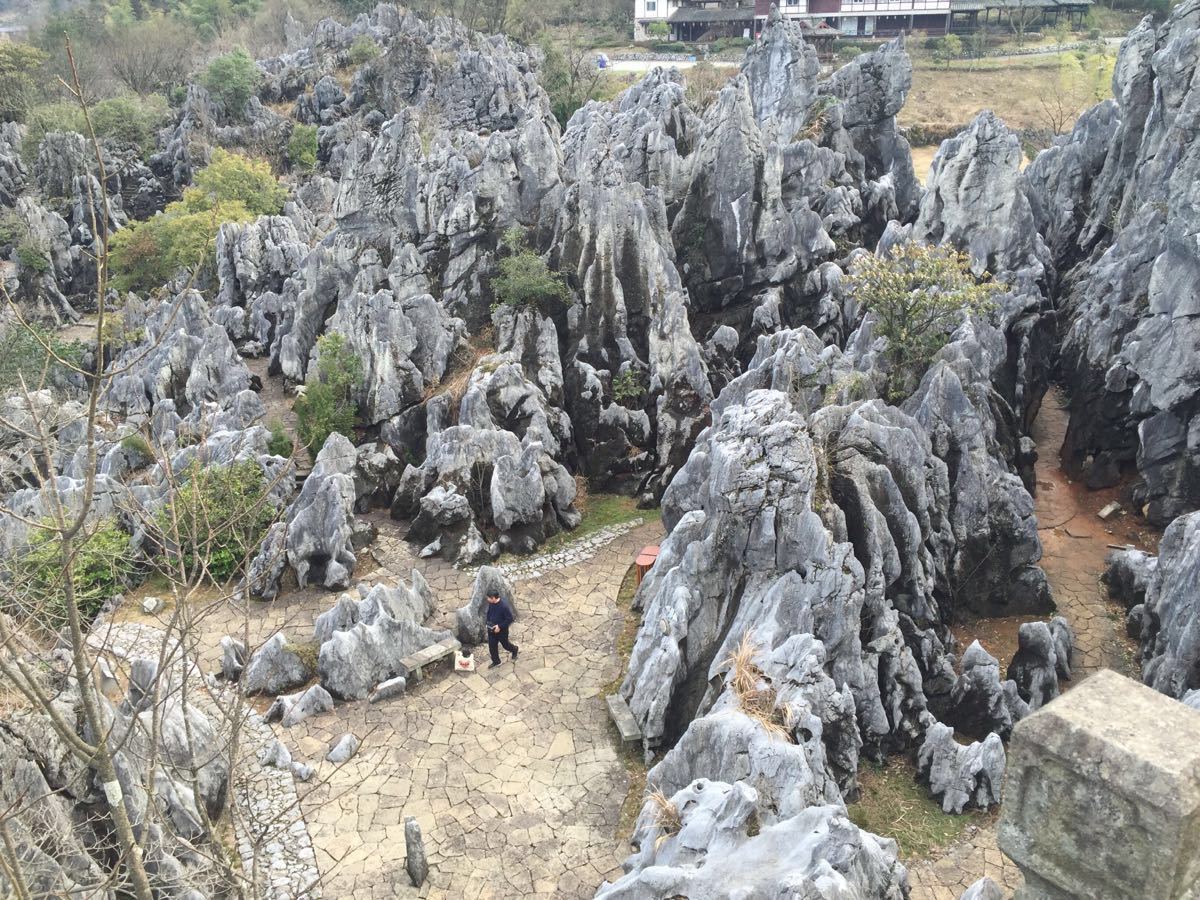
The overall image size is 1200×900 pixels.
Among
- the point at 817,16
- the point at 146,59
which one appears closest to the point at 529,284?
the point at 817,16

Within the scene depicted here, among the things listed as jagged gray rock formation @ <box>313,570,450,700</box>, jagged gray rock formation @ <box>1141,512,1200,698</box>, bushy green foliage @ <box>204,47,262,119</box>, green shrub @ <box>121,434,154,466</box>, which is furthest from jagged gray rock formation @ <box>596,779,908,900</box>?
bushy green foliage @ <box>204,47,262,119</box>

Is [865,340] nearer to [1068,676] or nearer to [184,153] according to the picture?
[1068,676]

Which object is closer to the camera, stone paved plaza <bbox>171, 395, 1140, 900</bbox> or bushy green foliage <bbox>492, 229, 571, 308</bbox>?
stone paved plaza <bbox>171, 395, 1140, 900</bbox>

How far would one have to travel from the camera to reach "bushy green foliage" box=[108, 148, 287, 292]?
37.8 meters

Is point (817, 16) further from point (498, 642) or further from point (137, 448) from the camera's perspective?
point (498, 642)

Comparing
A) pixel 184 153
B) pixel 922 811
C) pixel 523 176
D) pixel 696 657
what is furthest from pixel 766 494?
pixel 184 153

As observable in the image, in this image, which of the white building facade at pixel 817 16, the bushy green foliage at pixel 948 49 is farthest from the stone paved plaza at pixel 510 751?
the white building facade at pixel 817 16

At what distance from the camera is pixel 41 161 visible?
55.4 m

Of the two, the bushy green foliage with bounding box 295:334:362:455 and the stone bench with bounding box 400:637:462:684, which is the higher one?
the bushy green foliage with bounding box 295:334:362:455

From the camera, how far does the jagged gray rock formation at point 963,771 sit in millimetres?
13523

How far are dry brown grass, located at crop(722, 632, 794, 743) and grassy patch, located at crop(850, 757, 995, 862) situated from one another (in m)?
2.31

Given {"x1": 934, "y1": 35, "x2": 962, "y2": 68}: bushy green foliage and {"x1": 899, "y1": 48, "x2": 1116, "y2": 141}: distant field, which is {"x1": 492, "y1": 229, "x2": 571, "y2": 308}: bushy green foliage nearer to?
{"x1": 899, "y1": 48, "x2": 1116, "y2": 141}: distant field

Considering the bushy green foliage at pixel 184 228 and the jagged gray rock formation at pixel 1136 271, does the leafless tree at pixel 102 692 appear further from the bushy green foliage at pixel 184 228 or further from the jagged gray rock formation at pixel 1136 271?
the bushy green foliage at pixel 184 228

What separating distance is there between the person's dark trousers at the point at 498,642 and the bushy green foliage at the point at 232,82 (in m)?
56.5
